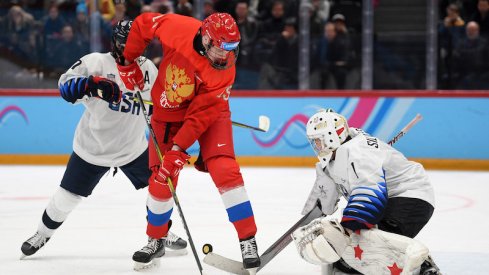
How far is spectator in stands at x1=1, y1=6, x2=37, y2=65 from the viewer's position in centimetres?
754

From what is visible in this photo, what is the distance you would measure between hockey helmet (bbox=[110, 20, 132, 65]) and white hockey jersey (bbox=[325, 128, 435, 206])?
112cm

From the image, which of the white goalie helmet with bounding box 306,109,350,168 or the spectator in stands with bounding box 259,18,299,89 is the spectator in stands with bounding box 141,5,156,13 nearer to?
the spectator in stands with bounding box 259,18,299,89

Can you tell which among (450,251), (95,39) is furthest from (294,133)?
(450,251)

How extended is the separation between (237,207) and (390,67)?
424cm

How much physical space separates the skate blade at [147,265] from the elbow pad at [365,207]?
3.21 feet

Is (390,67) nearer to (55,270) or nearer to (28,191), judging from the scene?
(28,191)

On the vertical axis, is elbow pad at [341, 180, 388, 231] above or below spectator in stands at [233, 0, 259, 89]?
above

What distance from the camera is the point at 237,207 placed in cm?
334

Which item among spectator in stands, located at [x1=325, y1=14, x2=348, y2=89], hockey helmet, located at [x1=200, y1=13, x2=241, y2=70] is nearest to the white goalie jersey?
hockey helmet, located at [x1=200, y1=13, x2=241, y2=70]

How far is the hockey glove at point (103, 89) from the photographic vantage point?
3.61 metres

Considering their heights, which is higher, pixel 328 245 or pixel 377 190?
pixel 377 190

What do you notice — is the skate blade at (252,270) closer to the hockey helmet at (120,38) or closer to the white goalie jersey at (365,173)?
the white goalie jersey at (365,173)

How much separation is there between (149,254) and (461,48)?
14.7 feet

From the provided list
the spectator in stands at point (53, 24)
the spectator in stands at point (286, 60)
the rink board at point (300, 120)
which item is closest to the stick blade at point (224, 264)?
the rink board at point (300, 120)
